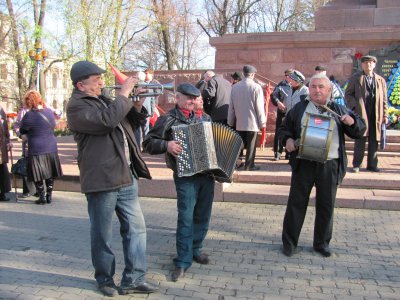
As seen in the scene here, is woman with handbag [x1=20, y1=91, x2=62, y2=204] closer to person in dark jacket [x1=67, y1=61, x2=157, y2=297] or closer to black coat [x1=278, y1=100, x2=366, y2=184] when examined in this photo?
person in dark jacket [x1=67, y1=61, x2=157, y2=297]

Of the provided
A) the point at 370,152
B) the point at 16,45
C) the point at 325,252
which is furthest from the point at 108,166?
the point at 16,45

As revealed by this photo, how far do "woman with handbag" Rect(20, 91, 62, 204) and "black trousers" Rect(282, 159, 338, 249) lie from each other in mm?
4178

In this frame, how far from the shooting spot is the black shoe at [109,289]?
3637mm

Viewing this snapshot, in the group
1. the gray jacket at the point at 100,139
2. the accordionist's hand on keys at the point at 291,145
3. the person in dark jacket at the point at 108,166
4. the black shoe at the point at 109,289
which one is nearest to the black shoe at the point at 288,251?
the accordionist's hand on keys at the point at 291,145

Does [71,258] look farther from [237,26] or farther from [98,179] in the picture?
[237,26]

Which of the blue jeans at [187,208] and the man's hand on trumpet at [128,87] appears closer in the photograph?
the man's hand on trumpet at [128,87]

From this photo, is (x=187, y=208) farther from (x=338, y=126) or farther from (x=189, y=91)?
(x=338, y=126)

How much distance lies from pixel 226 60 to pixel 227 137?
7.53 meters

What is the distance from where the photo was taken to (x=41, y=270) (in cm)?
424

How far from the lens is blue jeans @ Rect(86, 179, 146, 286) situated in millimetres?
3535

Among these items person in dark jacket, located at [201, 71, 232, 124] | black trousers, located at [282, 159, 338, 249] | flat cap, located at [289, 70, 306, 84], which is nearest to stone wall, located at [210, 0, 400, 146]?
person in dark jacket, located at [201, 71, 232, 124]

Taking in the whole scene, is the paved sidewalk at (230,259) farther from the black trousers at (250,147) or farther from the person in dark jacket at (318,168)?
the black trousers at (250,147)

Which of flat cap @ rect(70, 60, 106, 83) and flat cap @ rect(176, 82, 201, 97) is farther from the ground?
flat cap @ rect(70, 60, 106, 83)

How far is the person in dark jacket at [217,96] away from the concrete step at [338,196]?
1591 mm
